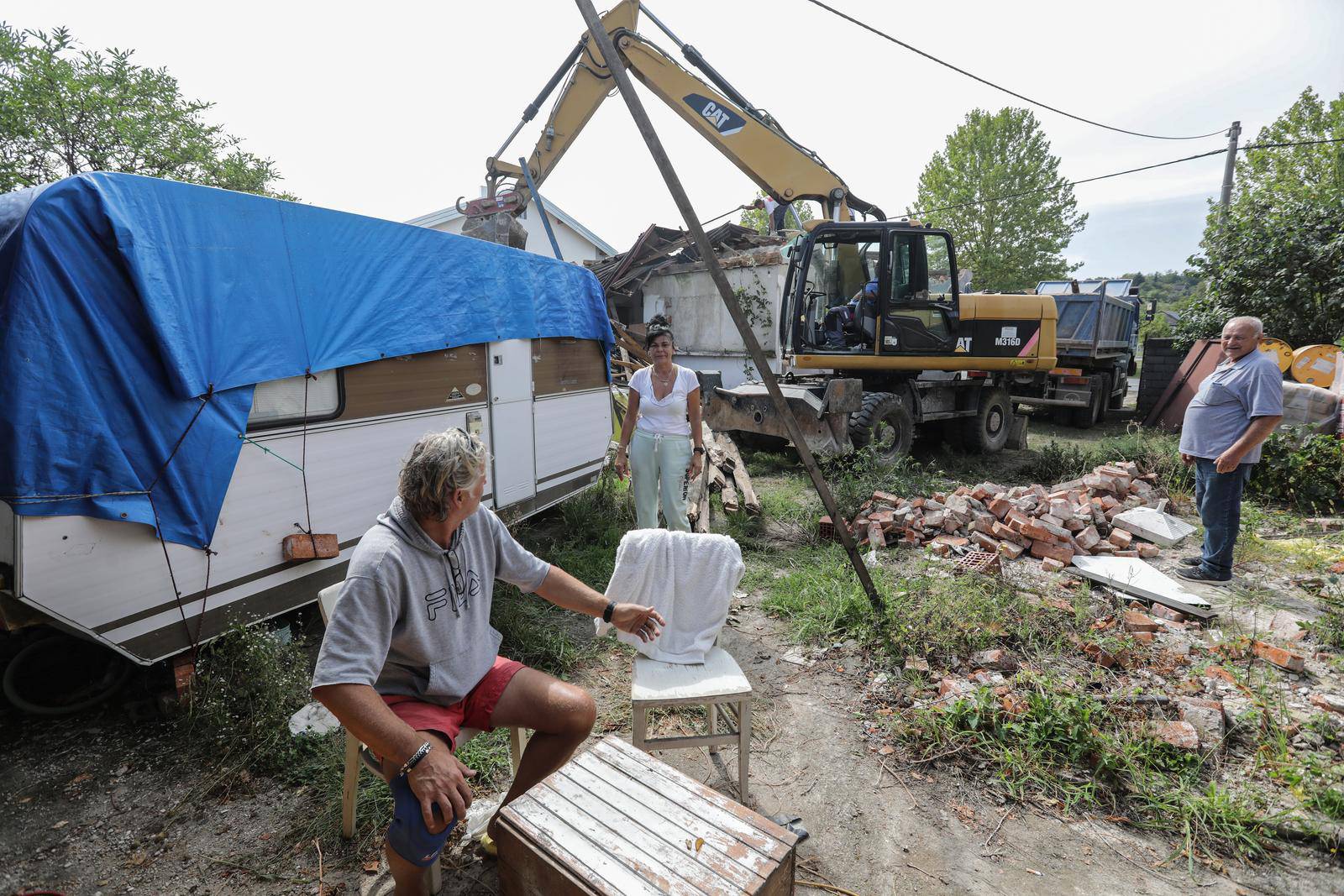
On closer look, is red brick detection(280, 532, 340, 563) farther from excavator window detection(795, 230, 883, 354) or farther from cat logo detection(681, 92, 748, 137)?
cat logo detection(681, 92, 748, 137)

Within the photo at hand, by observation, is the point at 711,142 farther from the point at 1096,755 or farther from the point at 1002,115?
the point at 1002,115

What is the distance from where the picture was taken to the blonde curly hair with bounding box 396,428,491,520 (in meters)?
1.78

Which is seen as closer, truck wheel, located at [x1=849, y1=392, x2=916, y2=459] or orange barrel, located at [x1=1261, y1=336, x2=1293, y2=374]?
truck wheel, located at [x1=849, y1=392, x2=916, y2=459]

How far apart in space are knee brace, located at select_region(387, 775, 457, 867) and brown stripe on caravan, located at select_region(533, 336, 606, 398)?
3.71 metres

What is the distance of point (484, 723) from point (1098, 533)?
5300 millimetres

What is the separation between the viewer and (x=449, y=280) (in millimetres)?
4070

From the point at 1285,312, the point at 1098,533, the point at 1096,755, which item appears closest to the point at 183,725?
the point at 1096,755

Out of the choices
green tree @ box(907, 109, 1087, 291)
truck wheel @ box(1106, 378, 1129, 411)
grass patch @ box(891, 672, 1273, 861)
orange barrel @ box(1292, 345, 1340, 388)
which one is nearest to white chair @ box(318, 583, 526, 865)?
grass patch @ box(891, 672, 1273, 861)

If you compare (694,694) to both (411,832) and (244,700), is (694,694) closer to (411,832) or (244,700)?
(411,832)

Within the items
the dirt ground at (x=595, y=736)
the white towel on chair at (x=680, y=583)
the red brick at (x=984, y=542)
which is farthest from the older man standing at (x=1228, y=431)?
the white towel on chair at (x=680, y=583)

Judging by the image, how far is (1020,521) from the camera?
4.94 meters

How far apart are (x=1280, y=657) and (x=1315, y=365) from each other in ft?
24.8

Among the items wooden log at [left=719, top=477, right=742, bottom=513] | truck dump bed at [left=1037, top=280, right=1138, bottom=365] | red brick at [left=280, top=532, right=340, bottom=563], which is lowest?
wooden log at [left=719, top=477, right=742, bottom=513]

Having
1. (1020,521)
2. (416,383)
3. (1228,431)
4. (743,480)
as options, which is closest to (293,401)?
(416,383)
